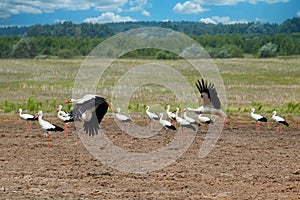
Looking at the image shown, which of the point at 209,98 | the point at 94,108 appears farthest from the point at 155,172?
the point at 209,98

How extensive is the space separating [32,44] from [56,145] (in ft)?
272

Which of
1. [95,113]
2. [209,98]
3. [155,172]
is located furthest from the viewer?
[209,98]

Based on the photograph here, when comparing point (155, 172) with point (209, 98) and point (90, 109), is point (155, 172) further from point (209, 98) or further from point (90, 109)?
point (209, 98)

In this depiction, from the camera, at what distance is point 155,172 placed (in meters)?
11.0

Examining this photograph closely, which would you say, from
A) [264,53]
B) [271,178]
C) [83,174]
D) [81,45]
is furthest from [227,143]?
[81,45]

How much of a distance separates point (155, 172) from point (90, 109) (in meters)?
2.26

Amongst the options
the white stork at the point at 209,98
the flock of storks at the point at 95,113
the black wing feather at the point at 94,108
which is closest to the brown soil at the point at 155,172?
the flock of storks at the point at 95,113

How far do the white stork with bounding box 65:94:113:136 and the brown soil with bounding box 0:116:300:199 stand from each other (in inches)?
32.1

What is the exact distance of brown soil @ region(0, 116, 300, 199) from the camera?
363 inches

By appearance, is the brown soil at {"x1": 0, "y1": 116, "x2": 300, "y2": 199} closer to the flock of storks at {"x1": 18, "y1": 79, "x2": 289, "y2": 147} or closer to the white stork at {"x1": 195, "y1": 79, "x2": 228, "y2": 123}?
the flock of storks at {"x1": 18, "y1": 79, "x2": 289, "y2": 147}

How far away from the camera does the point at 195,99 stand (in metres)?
26.1

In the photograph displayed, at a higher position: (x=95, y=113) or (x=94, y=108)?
(x=94, y=108)

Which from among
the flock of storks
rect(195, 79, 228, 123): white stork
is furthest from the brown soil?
rect(195, 79, 228, 123): white stork

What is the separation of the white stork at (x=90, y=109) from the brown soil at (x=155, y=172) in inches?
32.1
